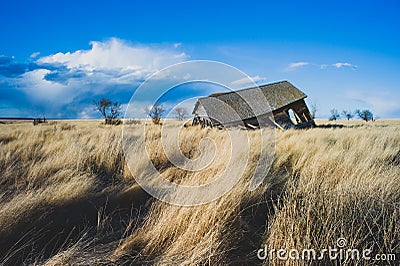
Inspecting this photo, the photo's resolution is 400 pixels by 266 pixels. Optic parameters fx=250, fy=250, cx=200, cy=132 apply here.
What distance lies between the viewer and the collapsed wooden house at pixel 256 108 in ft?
48.2

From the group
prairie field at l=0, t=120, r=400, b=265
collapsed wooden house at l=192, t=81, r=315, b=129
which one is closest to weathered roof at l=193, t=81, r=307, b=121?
collapsed wooden house at l=192, t=81, r=315, b=129

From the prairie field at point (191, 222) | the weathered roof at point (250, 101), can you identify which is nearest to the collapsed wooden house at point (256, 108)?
the weathered roof at point (250, 101)

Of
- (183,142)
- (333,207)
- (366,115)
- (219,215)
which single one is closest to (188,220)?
(219,215)

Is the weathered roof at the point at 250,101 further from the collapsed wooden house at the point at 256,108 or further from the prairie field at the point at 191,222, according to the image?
the prairie field at the point at 191,222

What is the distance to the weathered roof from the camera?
48.4 ft

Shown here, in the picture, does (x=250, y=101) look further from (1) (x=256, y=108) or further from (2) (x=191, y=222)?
(2) (x=191, y=222)

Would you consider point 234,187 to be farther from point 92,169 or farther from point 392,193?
point 92,169

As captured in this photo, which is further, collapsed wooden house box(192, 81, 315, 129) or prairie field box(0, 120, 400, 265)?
collapsed wooden house box(192, 81, 315, 129)

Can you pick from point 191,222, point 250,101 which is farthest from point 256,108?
point 191,222

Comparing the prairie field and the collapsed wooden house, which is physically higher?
the collapsed wooden house

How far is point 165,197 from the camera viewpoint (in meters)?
3.40

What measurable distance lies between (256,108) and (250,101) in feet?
2.88

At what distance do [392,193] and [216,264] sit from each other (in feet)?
8.62

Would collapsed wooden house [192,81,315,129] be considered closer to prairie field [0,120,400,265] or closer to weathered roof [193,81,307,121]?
weathered roof [193,81,307,121]
